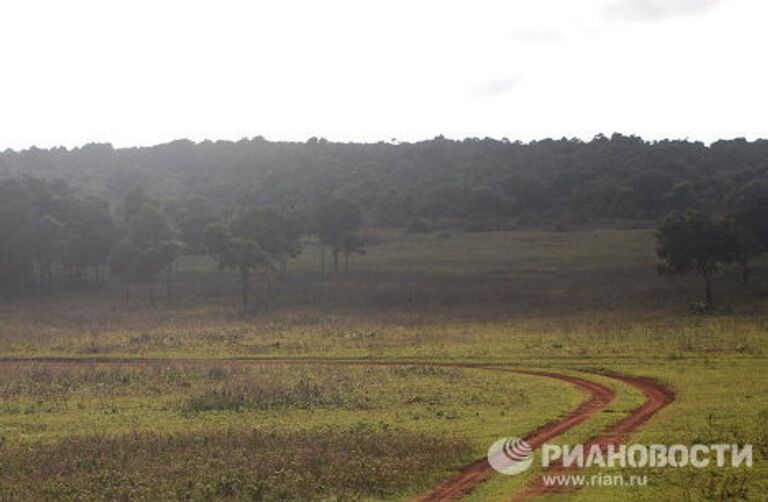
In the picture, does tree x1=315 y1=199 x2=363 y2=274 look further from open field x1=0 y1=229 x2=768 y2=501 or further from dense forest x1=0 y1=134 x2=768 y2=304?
open field x1=0 y1=229 x2=768 y2=501

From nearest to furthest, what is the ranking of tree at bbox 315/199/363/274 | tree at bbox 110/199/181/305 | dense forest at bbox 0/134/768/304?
dense forest at bbox 0/134/768/304
tree at bbox 110/199/181/305
tree at bbox 315/199/363/274

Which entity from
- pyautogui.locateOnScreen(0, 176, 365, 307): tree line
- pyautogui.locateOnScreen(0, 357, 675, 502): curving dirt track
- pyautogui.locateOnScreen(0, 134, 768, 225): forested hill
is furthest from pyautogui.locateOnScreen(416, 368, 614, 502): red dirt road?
pyautogui.locateOnScreen(0, 134, 768, 225): forested hill

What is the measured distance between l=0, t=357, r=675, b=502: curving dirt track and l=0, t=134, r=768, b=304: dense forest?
39604 millimetres

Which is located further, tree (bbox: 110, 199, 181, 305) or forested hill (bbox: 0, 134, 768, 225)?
forested hill (bbox: 0, 134, 768, 225)

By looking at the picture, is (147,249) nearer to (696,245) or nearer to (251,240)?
(251,240)

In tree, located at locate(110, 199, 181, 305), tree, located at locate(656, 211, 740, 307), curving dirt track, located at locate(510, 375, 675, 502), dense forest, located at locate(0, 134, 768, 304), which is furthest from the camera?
tree, located at locate(110, 199, 181, 305)

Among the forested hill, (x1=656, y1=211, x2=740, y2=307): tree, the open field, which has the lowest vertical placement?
the open field

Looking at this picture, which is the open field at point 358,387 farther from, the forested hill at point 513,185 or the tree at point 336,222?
the forested hill at point 513,185

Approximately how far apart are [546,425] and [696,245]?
53.8 metres

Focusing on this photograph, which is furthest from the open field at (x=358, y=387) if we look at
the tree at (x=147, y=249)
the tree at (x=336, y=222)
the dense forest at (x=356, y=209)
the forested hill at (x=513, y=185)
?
the forested hill at (x=513, y=185)

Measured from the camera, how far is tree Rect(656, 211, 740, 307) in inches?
2889

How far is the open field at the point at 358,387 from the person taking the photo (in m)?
19.6

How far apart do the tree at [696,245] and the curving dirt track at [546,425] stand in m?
40.0

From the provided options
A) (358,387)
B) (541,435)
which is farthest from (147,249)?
(541,435)
